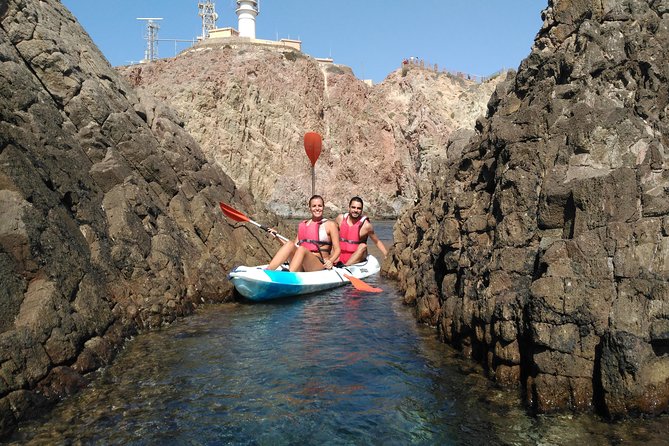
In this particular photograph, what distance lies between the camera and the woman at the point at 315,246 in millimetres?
10475

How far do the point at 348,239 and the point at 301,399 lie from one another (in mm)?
7778

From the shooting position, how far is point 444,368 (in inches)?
229

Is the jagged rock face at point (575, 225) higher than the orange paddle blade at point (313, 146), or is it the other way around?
the orange paddle blade at point (313, 146)

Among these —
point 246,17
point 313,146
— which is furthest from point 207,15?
point 313,146

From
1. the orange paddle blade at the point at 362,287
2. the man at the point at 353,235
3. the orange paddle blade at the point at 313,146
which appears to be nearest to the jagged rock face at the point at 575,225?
the orange paddle blade at the point at 362,287

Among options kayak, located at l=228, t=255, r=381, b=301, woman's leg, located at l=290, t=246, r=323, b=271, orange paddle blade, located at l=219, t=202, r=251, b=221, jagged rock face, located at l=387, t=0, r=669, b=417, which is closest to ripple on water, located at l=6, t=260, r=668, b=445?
jagged rock face, located at l=387, t=0, r=669, b=417

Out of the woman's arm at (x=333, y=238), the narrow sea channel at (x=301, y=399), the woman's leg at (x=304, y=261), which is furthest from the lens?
the woman's arm at (x=333, y=238)

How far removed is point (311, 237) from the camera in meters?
11.2

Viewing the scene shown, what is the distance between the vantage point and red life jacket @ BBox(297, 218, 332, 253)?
11062 millimetres

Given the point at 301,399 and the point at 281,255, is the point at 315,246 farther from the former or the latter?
the point at 301,399

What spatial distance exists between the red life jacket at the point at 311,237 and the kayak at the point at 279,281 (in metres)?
0.58

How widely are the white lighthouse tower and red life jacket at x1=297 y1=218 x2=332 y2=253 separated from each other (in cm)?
4365

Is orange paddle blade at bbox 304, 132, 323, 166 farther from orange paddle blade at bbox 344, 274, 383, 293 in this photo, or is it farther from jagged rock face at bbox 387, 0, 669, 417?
jagged rock face at bbox 387, 0, 669, 417

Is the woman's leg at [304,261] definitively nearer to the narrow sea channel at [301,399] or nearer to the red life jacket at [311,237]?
the red life jacket at [311,237]
